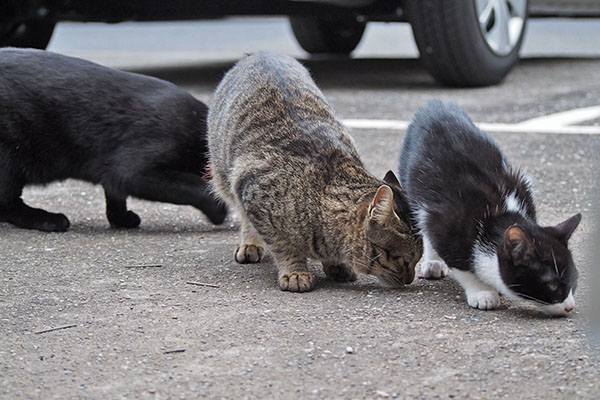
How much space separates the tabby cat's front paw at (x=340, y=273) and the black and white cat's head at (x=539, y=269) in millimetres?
723

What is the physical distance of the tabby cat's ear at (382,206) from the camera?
342cm

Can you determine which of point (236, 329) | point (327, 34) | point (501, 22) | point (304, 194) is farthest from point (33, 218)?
point (327, 34)

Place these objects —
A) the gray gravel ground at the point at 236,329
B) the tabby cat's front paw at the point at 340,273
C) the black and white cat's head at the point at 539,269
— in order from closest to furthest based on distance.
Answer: the gray gravel ground at the point at 236,329 → the black and white cat's head at the point at 539,269 → the tabby cat's front paw at the point at 340,273

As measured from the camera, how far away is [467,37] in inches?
283

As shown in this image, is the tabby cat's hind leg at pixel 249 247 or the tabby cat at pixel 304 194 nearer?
the tabby cat at pixel 304 194

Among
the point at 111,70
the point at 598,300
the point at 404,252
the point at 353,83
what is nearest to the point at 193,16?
the point at 353,83

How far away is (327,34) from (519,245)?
7.94m

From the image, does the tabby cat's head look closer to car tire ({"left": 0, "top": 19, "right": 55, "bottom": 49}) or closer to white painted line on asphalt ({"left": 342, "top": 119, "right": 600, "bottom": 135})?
white painted line on asphalt ({"left": 342, "top": 119, "right": 600, "bottom": 135})

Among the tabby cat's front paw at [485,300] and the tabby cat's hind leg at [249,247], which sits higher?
the tabby cat's front paw at [485,300]

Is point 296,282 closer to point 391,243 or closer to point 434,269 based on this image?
point 391,243

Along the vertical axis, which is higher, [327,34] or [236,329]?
[236,329]

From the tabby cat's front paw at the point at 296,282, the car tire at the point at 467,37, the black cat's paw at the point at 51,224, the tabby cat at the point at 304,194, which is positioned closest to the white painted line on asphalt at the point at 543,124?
the car tire at the point at 467,37

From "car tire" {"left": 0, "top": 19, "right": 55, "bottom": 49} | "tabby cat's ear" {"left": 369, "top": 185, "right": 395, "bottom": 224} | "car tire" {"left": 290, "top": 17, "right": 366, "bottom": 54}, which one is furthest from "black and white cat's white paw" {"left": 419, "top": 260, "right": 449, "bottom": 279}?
"car tire" {"left": 290, "top": 17, "right": 366, "bottom": 54}

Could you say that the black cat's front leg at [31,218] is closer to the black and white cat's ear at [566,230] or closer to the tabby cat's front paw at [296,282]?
the tabby cat's front paw at [296,282]
